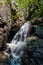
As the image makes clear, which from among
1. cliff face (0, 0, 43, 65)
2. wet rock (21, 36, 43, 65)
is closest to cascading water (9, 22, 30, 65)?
cliff face (0, 0, 43, 65)

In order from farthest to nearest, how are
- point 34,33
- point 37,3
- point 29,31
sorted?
point 37,3 < point 29,31 < point 34,33

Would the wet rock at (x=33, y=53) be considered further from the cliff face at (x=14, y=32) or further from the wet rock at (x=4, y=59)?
the wet rock at (x=4, y=59)

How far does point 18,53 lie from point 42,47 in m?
1.93

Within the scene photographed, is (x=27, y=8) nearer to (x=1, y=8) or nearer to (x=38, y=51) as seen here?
(x=1, y=8)

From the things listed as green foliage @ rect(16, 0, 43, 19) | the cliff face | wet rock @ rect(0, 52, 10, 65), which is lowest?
wet rock @ rect(0, 52, 10, 65)

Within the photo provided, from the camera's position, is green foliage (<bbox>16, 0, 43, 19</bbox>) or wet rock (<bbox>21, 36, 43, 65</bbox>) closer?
wet rock (<bbox>21, 36, 43, 65</bbox>)

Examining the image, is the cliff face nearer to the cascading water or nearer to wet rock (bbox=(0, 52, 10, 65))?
wet rock (bbox=(0, 52, 10, 65))

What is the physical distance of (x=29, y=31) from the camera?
17.8 meters

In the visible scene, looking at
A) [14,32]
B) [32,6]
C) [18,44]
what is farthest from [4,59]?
[32,6]

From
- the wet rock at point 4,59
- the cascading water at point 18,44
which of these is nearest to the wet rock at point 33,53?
the cascading water at point 18,44

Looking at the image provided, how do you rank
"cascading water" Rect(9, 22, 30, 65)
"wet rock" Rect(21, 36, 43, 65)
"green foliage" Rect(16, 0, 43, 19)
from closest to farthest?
"wet rock" Rect(21, 36, 43, 65) → "cascading water" Rect(9, 22, 30, 65) → "green foliage" Rect(16, 0, 43, 19)

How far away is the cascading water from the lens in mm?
13781

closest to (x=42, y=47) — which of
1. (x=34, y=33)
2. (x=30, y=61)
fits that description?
(x=30, y=61)

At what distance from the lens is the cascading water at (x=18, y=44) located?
13.8 meters
